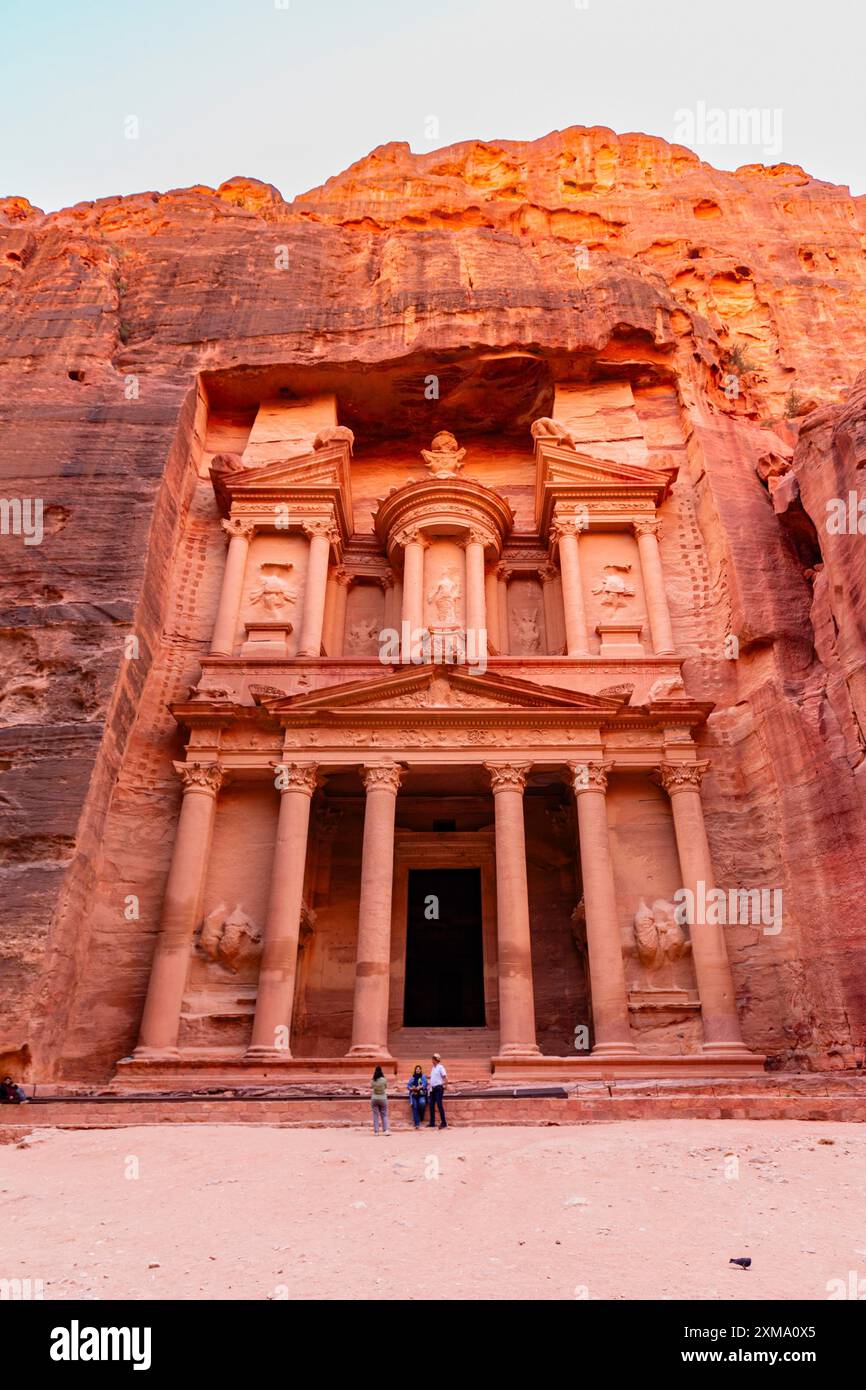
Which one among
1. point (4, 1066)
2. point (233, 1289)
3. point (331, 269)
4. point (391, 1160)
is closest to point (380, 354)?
point (331, 269)

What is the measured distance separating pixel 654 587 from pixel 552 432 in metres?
5.78

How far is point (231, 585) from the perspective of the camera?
22.2m

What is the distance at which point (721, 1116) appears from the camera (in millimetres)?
10742

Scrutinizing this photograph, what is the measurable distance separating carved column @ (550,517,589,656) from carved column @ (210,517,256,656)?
8.16m

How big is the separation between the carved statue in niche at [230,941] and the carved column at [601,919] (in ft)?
21.8

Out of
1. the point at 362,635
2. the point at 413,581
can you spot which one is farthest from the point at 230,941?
the point at 413,581

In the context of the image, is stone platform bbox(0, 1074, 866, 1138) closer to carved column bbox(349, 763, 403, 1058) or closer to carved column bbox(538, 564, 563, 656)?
carved column bbox(349, 763, 403, 1058)

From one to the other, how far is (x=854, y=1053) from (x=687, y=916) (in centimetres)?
376

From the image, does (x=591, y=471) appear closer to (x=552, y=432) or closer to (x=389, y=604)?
(x=552, y=432)

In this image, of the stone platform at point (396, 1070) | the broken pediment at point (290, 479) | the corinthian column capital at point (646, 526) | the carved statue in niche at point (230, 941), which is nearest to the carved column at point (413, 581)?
the broken pediment at point (290, 479)

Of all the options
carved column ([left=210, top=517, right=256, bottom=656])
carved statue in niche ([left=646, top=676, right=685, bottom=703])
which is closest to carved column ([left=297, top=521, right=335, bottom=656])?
carved column ([left=210, top=517, right=256, bottom=656])

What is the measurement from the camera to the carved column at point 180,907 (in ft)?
53.4

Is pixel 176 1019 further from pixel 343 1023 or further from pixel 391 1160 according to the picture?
pixel 391 1160

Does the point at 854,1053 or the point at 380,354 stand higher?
the point at 380,354
